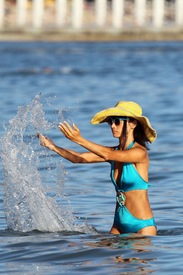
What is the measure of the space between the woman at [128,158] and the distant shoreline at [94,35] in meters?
88.0

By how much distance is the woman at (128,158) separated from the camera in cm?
989

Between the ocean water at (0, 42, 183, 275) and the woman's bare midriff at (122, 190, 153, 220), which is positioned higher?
the woman's bare midriff at (122, 190, 153, 220)

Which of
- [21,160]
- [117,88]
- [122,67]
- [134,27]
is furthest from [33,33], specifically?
[21,160]

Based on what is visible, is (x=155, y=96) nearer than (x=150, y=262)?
No

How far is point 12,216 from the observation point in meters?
11.8

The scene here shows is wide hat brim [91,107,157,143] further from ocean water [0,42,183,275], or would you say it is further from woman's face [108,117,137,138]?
ocean water [0,42,183,275]

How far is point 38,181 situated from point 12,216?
478mm

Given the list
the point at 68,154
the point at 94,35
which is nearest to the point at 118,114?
the point at 68,154

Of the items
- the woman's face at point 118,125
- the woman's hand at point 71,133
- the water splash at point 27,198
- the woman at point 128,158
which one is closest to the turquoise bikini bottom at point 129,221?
the woman at point 128,158

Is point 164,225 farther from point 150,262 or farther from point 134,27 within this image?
point 134,27

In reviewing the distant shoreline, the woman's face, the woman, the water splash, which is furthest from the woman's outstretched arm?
the distant shoreline

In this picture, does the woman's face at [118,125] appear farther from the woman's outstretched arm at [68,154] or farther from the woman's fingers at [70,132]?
the woman's fingers at [70,132]

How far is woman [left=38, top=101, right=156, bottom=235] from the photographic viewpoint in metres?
9.89

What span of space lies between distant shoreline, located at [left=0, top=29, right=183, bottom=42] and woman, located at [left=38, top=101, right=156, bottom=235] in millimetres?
88029
